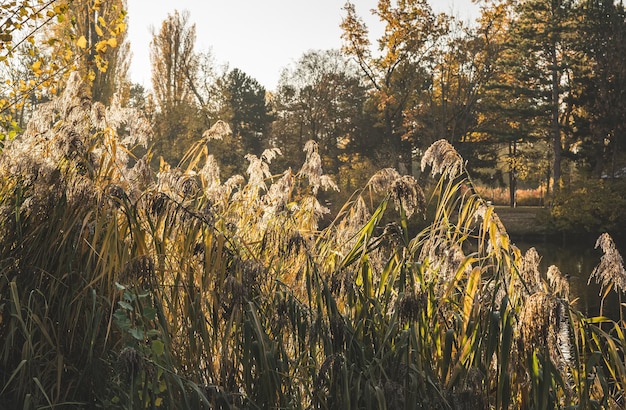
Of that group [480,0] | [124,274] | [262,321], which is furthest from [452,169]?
[480,0]

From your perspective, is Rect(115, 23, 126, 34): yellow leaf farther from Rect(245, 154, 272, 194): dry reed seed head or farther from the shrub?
the shrub

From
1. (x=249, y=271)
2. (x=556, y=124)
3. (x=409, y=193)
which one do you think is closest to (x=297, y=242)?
(x=249, y=271)

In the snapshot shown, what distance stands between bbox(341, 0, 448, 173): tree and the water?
278 inches

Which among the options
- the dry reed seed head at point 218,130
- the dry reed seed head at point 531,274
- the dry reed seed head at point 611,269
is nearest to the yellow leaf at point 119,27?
the dry reed seed head at point 218,130

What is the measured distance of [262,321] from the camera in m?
2.72

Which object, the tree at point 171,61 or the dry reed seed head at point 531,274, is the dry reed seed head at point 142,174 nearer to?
the dry reed seed head at point 531,274

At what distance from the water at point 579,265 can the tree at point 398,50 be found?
7067 millimetres

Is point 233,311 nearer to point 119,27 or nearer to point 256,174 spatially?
point 256,174

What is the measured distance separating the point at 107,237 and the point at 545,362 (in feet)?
5.48

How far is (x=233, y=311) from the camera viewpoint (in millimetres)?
2480

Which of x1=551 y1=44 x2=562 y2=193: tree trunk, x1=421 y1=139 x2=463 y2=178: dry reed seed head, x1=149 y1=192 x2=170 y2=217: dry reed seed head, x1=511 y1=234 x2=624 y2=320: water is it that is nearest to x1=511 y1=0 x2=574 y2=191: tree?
x1=551 y1=44 x2=562 y2=193: tree trunk

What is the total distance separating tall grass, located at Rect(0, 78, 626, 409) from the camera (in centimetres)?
247

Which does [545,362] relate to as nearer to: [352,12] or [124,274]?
[124,274]

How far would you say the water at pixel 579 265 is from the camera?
33.1 feet
